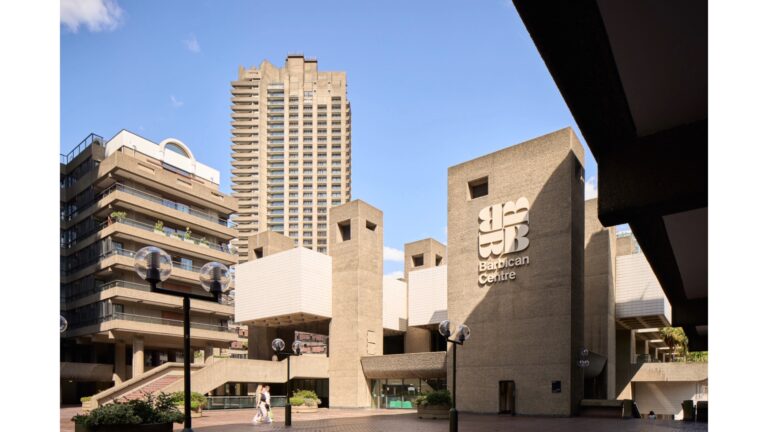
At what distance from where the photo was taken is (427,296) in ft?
164

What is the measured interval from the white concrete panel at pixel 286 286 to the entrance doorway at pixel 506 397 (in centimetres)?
1680

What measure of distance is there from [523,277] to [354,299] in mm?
15553

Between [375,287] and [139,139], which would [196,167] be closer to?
[139,139]

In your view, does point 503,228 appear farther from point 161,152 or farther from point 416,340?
point 161,152

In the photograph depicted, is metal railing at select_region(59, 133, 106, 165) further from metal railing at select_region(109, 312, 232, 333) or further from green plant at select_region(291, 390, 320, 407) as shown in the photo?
green plant at select_region(291, 390, 320, 407)

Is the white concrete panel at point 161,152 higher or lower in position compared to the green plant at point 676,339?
higher

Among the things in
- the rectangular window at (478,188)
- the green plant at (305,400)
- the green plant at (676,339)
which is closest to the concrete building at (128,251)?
the green plant at (305,400)

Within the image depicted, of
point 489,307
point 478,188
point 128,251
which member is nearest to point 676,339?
point 489,307

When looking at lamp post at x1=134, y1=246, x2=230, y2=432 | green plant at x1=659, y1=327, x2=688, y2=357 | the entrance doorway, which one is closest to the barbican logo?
the entrance doorway

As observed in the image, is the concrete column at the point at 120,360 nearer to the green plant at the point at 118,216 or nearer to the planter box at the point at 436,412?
the green plant at the point at 118,216

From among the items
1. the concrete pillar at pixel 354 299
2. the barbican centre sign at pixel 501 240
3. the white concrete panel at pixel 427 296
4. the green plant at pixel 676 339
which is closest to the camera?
the barbican centre sign at pixel 501 240

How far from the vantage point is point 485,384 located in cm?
3061

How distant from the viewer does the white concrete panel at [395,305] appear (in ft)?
166
